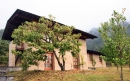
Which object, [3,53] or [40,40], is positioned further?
[3,53]

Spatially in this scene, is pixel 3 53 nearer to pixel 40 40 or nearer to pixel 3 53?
pixel 3 53

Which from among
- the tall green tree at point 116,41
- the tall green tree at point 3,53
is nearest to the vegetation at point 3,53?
the tall green tree at point 3,53

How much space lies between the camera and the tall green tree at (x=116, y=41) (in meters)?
10.7

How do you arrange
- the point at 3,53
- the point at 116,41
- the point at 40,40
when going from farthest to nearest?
1. the point at 3,53
2. the point at 40,40
3. the point at 116,41

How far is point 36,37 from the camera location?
1404 centimetres

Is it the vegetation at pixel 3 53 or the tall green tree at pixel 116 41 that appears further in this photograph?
the vegetation at pixel 3 53

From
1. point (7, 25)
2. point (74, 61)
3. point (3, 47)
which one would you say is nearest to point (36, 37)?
point (7, 25)

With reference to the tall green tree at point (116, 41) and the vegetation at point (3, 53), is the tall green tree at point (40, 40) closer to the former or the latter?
the tall green tree at point (116, 41)

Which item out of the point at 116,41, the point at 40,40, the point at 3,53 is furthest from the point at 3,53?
the point at 116,41

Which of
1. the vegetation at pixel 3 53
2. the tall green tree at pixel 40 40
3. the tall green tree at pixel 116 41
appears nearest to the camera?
the tall green tree at pixel 116 41

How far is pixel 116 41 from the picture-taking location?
10.9 m

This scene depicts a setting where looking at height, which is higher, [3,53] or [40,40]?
[40,40]

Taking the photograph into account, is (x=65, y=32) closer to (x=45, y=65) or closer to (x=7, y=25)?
(x=45, y=65)

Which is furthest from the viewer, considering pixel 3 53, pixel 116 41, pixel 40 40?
pixel 3 53
